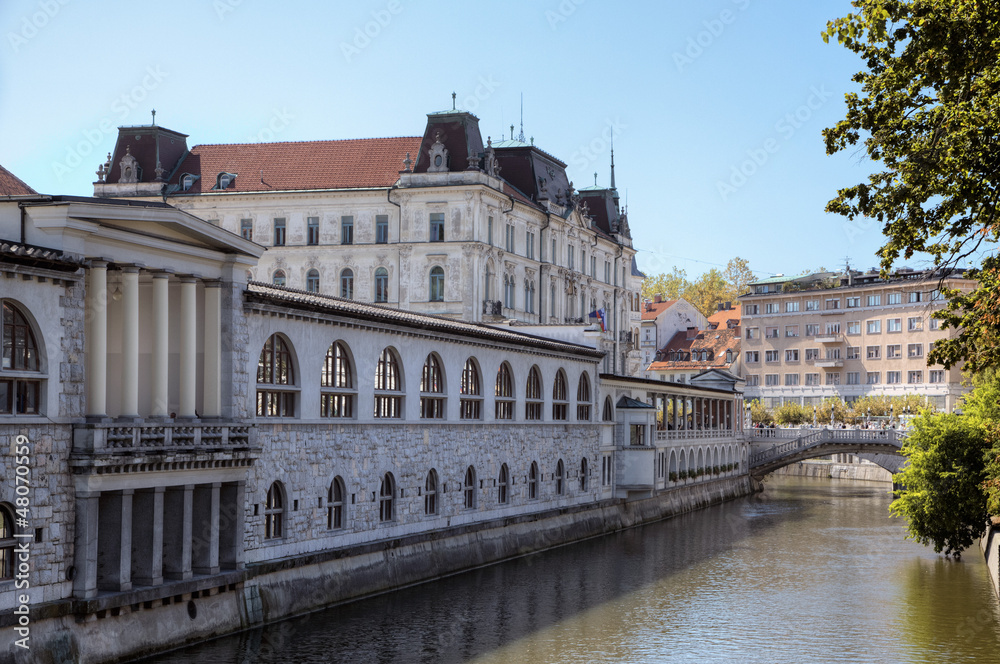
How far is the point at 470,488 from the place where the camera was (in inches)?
1892

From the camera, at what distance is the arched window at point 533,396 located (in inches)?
2130

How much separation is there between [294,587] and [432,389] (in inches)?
463

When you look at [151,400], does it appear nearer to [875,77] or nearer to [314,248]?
[875,77]

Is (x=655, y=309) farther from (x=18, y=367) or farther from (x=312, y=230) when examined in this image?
(x=18, y=367)

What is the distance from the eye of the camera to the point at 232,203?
75.6 m

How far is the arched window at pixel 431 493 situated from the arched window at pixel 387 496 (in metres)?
2.59

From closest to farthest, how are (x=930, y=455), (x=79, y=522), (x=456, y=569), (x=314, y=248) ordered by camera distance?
(x=79, y=522) < (x=456, y=569) < (x=930, y=455) < (x=314, y=248)

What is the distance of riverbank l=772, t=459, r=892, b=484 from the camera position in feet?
364

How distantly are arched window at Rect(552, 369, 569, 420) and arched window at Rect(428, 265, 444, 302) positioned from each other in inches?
617

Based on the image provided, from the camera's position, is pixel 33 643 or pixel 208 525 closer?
pixel 33 643

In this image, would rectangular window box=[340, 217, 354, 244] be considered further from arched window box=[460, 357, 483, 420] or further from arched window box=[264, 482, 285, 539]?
arched window box=[264, 482, 285, 539]

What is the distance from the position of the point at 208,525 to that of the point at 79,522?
4.65 metres

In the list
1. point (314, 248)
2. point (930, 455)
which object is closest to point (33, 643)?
point (930, 455)

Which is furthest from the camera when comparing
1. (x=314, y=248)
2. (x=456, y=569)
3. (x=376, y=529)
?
(x=314, y=248)
